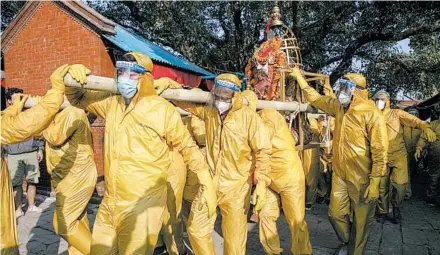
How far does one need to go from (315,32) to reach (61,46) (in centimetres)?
792

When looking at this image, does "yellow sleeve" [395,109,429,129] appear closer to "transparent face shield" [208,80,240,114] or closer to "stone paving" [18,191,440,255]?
"stone paving" [18,191,440,255]

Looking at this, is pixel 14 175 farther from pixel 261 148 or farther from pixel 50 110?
pixel 261 148

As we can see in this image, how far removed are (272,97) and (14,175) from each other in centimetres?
407

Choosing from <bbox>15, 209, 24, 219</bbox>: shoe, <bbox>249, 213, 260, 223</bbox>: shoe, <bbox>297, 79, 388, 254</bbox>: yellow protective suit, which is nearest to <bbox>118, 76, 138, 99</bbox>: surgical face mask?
<bbox>297, 79, 388, 254</bbox>: yellow protective suit

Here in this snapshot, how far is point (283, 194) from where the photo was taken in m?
3.93

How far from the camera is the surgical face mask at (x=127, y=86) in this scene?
2695mm

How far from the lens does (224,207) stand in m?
3.29

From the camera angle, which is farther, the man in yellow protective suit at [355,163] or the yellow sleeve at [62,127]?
the man in yellow protective suit at [355,163]

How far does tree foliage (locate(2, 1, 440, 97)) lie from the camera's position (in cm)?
1114

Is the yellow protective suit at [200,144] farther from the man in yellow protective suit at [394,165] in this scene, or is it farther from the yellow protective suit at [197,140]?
the man in yellow protective suit at [394,165]

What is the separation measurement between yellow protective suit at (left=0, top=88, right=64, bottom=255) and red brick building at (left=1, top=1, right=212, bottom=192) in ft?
15.1

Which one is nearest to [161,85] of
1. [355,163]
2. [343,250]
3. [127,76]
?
[127,76]

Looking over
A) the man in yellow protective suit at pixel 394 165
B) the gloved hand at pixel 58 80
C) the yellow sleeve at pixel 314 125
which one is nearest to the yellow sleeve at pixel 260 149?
the gloved hand at pixel 58 80

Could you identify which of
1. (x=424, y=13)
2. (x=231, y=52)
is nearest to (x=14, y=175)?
(x=231, y=52)
